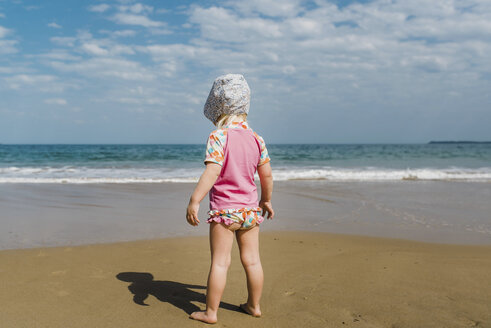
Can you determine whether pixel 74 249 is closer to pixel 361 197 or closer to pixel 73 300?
pixel 73 300

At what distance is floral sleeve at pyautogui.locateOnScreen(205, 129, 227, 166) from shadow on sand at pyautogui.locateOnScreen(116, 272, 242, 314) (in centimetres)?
112

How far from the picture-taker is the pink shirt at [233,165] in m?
2.40

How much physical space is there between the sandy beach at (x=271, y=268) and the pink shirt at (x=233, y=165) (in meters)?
0.80

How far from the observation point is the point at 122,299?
283 cm

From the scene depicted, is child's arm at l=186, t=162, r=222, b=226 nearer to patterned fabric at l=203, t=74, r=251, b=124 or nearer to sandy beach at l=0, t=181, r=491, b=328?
patterned fabric at l=203, t=74, r=251, b=124

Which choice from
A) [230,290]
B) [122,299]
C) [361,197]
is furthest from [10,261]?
[361,197]

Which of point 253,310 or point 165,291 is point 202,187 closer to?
point 253,310

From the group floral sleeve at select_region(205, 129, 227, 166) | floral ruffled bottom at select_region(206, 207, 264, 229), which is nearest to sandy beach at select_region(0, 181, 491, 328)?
floral ruffled bottom at select_region(206, 207, 264, 229)

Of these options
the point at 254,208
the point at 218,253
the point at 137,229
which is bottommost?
the point at 137,229

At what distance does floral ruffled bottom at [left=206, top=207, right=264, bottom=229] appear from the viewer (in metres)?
2.40

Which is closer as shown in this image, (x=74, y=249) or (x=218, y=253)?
(x=218, y=253)

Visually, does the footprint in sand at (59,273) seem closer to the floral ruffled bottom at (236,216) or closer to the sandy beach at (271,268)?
the sandy beach at (271,268)

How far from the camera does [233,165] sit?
2.43 meters

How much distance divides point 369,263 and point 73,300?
263cm
